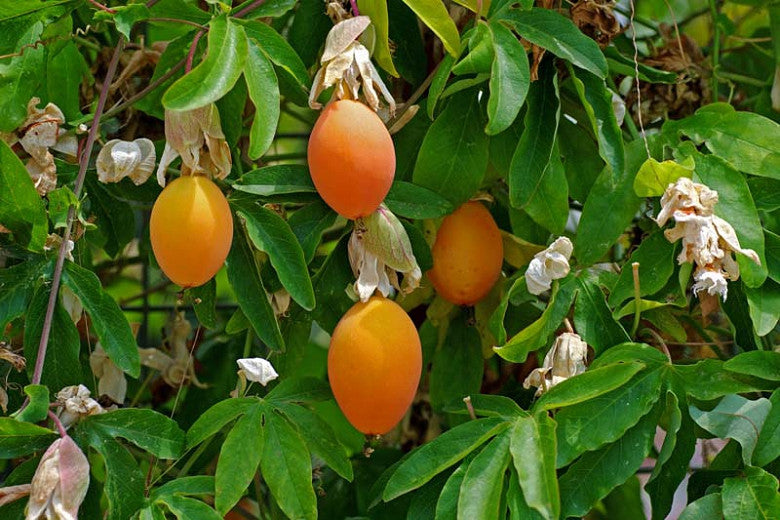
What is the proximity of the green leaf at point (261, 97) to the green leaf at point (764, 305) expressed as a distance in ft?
1.28

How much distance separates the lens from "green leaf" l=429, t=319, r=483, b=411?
42.6 inches

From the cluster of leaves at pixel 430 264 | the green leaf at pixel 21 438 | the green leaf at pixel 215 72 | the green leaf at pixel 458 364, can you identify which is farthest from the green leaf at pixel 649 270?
the green leaf at pixel 21 438

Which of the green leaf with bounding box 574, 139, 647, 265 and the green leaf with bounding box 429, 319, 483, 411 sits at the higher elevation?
the green leaf with bounding box 574, 139, 647, 265

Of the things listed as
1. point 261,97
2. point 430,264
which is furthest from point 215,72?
point 430,264

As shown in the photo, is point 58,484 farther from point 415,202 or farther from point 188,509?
point 415,202

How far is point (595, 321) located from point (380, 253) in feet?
0.60

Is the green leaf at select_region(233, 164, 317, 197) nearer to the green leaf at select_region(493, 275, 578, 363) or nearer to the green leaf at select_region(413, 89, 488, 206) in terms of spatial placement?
the green leaf at select_region(413, 89, 488, 206)

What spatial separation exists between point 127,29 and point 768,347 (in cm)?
60

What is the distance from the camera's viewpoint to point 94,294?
880mm

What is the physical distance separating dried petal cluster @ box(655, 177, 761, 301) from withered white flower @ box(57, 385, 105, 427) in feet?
1.52

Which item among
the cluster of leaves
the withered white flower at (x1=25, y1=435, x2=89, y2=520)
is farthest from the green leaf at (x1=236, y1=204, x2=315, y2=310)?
the withered white flower at (x1=25, y1=435, x2=89, y2=520)

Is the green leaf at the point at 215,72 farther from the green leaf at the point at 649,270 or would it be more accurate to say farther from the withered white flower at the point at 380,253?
the green leaf at the point at 649,270

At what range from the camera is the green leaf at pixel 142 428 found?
86 cm

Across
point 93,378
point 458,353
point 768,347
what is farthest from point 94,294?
point 768,347
